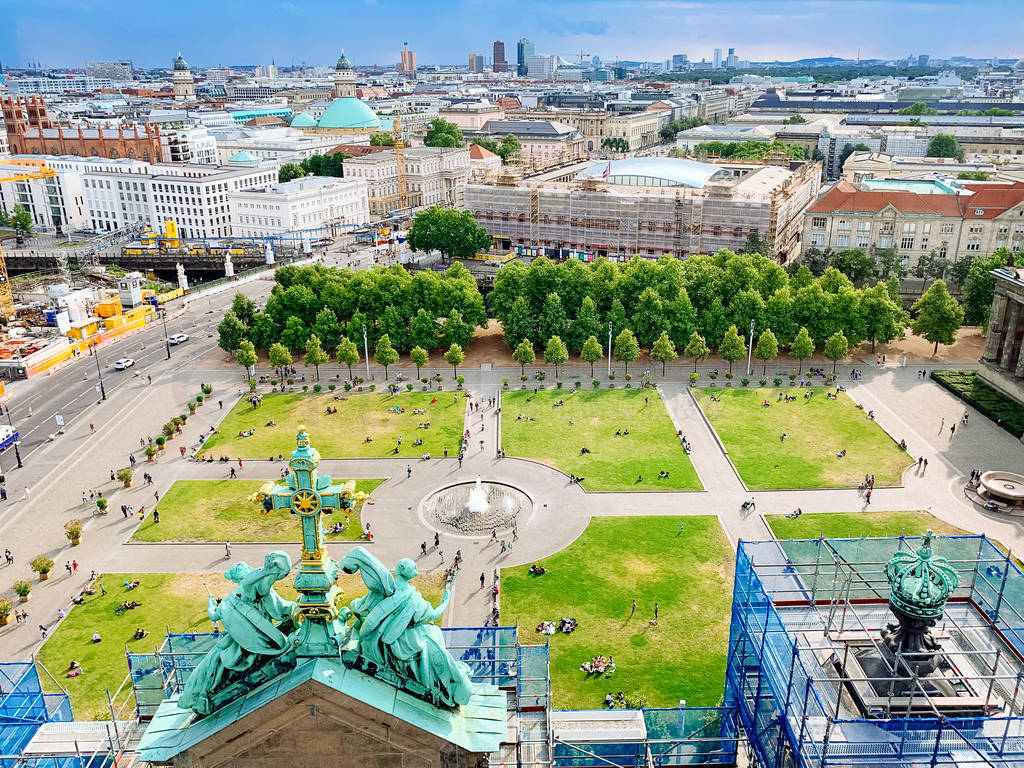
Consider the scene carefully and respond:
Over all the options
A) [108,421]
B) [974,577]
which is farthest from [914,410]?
[108,421]

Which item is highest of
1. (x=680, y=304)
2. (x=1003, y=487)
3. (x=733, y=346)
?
(x=680, y=304)

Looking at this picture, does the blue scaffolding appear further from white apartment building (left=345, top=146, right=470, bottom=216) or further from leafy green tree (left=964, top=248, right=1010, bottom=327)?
white apartment building (left=345, top=146, right=470, bottom=216)

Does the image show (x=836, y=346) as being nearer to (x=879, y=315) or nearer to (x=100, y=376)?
(x=879, y=315)

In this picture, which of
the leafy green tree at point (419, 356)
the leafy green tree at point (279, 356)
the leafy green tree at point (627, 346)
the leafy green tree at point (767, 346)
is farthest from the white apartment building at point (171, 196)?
the leafy green tree at point (767, 346)

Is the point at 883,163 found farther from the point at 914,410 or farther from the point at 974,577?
the point at 974,577

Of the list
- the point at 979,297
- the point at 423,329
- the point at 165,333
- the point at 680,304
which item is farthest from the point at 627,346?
the point at 165,333

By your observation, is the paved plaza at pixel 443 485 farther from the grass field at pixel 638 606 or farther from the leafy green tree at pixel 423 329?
the leafy green tree at pixel 423 329

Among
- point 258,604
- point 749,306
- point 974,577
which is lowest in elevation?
point 749,306
